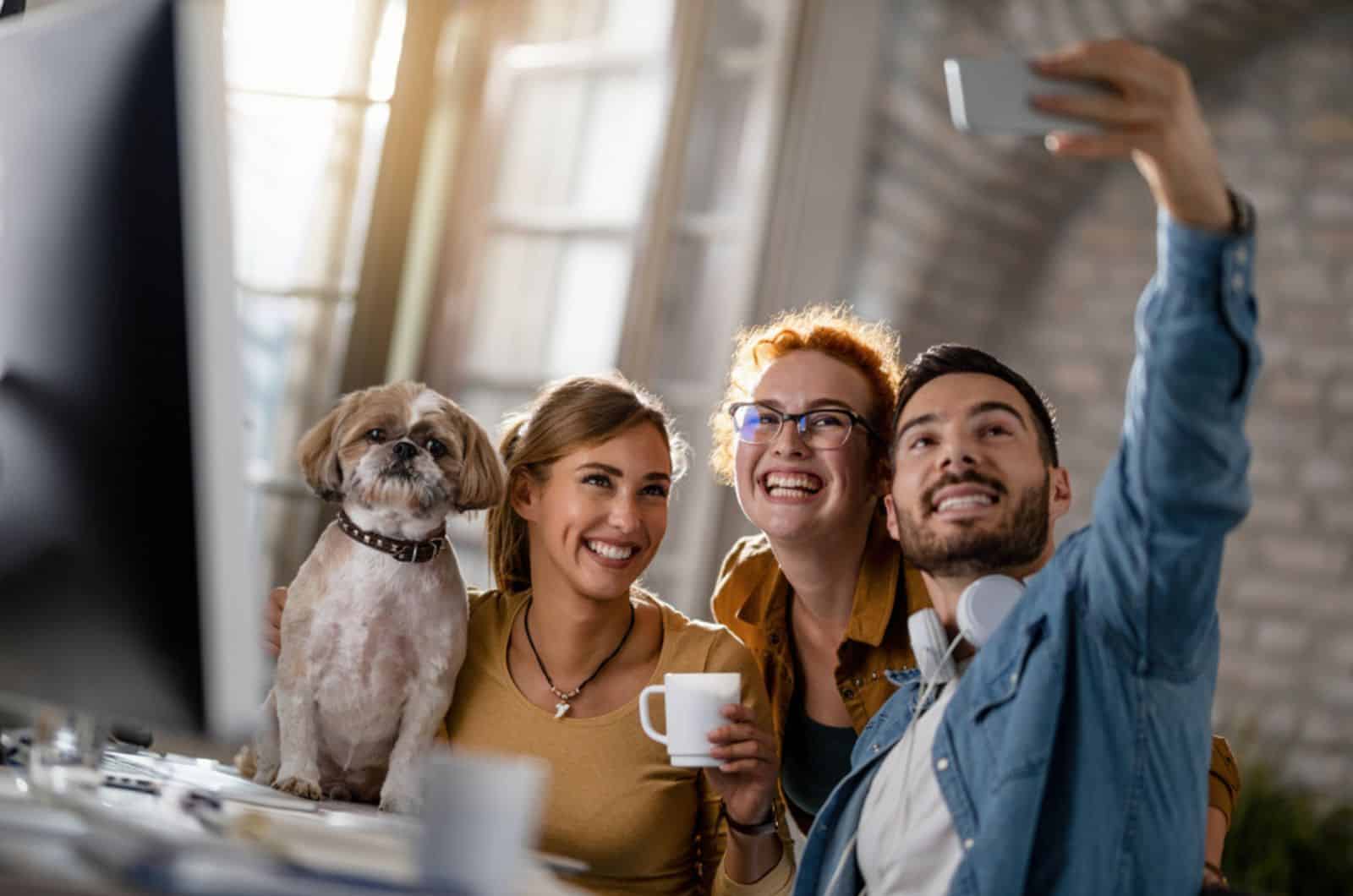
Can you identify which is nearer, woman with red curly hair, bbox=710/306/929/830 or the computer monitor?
the computer monitor

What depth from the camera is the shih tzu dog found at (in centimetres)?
129

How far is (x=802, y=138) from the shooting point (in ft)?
10.3

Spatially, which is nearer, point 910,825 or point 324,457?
point 910,825

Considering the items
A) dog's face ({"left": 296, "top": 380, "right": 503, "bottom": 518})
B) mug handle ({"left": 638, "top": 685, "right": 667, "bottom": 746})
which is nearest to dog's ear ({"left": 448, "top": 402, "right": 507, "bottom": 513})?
dog's face ({"left": 296, "top": 380, "right": 503, "bottom": 518})

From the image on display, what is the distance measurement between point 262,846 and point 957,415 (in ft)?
2.65

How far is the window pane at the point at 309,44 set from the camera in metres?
3.13

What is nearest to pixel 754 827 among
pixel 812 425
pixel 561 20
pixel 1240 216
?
pixel 812 425

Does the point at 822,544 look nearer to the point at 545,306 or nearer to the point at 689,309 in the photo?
the point at 689,309

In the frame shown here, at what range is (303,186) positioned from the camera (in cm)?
322

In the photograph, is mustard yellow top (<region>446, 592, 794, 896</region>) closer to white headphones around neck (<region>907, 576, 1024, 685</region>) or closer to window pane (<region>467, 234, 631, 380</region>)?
white headphones around neck (<region>907, 576, 1024, 685</region>)

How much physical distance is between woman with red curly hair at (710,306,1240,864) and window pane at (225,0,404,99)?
1805 mm

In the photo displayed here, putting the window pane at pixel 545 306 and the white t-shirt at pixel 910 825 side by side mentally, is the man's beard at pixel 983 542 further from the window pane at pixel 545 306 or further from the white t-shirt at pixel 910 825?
the window pane at pixel 545 306

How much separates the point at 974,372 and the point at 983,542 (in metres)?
0.19

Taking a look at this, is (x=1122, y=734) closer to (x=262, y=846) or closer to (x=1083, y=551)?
(x=1083, y=551)
